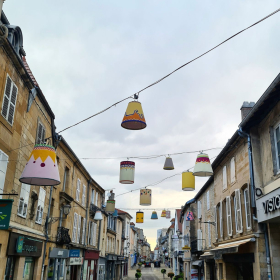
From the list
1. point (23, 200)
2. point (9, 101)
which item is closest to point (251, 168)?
point (23, 200)

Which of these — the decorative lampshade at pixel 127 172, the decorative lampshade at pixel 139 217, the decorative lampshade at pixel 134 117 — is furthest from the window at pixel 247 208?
the decorative lampshade at pixel 139 217

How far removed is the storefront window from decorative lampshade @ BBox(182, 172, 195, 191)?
23.9 feet

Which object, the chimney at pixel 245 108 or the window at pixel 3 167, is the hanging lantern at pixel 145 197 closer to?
the chimney at pixel 245 108

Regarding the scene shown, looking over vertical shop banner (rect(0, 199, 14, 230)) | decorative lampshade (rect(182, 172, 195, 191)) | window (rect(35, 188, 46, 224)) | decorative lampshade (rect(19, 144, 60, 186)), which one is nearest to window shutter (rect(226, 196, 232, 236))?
decorative lampshade (rect(182, 172, 195, 191))

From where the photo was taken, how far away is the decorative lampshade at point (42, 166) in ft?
24.9

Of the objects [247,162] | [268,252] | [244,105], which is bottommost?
[268,252]

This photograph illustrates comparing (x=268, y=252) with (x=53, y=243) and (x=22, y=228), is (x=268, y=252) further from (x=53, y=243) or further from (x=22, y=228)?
(x=53, y=243)

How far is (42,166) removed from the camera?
775 centimetres

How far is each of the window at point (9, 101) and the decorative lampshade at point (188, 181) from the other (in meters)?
7.44

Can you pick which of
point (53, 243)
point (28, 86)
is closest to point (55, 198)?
point (53, 243)

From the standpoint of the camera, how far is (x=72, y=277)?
21750 millimetres

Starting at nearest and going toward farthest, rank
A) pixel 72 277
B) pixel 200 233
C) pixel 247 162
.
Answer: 1. pixel 247 162
2. pixel 72 277
3. pixel 200 233

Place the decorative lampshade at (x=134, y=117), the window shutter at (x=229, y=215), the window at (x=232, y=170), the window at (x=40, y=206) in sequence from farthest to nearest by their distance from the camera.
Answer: the window shutter at (x=229, y=215), the window at (x=232, y=170), the window at (x=40, y=206), the decorative lampshade at (x=134, y=117)

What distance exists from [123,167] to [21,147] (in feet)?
13.8
